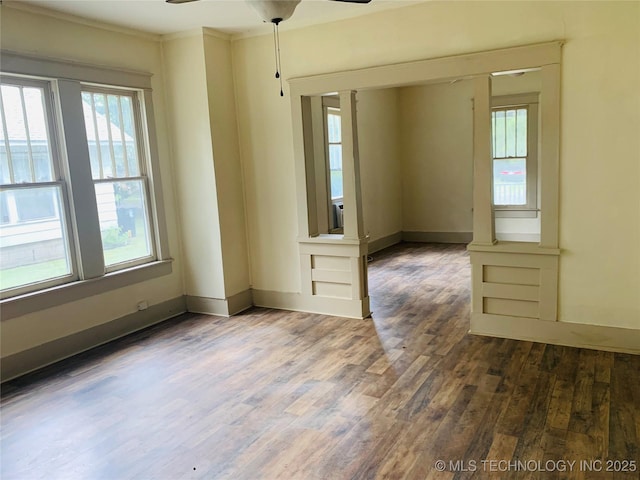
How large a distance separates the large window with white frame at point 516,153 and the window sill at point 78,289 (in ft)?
17.8

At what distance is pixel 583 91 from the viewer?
142 inches

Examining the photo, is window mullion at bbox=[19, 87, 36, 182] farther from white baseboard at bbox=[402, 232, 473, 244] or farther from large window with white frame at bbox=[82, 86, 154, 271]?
white baseboard at bbox=[402, 232, 473, 244]

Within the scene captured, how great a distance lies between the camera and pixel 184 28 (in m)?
4.56

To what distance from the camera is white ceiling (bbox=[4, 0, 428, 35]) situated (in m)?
3.82

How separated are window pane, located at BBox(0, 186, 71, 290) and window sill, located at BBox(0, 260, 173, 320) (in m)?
0.13

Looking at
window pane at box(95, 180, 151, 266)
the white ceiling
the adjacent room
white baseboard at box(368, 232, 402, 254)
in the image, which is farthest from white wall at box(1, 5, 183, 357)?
white baseboard at box(368, 232, 402, 254)

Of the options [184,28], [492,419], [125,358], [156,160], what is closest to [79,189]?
[156,160]

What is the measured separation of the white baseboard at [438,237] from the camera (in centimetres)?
852

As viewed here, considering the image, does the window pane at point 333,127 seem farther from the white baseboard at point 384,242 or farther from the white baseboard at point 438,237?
the white baseboard at point 438,237

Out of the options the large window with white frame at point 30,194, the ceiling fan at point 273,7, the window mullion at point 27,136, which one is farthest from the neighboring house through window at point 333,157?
the ceiling fan at point 273,7

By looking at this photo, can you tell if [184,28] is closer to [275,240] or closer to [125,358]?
[275,240]

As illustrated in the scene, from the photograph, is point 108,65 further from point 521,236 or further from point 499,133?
point 521,236

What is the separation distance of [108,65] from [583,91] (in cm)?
379

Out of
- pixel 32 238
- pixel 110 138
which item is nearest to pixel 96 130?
pixel 110 138
